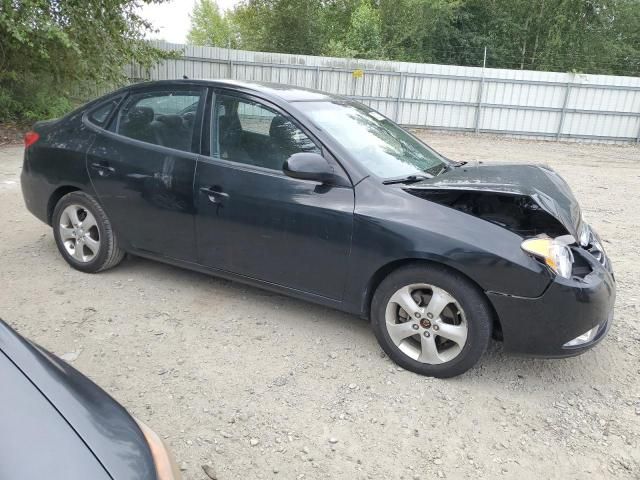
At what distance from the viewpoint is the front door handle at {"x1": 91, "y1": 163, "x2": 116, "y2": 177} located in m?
4.05

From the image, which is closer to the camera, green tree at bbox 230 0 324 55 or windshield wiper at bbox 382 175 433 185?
windshield wiper at bbox 382 175 433 185

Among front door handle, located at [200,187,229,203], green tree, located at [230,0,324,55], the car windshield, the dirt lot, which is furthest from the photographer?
green tree, located at [230,0,324,55]

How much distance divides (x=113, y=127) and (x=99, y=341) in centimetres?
172

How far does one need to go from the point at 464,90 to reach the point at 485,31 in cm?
1284

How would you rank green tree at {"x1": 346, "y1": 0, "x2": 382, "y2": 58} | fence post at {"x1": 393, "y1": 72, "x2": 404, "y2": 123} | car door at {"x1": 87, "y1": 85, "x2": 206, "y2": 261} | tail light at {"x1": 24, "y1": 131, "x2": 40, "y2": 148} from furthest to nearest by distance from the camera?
green tree at {"x1": 346, "y1": 0, "x2": 382, "y2": 58} < fence post at {"x1": 393, "y1": 72, "x2": 404, "y2": 123} < tail light at {"x1": 24, "y1": 131, "x2": 40, "y2": 148} < car door at {"x1": 87, "y1": 85, "x2": 206, "y2": 261}

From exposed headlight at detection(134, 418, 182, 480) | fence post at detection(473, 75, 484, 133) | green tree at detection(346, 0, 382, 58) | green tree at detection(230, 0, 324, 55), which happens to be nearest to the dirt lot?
exposed headlight at detection(134, 418, 182, 480)

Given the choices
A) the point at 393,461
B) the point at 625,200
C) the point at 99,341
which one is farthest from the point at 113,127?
the point at 625,200

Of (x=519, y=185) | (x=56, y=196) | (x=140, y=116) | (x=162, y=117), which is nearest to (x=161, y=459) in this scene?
(x=519, y=185)

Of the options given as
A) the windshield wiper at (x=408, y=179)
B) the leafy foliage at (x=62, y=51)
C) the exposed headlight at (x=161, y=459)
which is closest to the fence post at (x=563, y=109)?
the leafy foliage at (x=62, y=51)

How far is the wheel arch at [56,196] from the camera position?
14.3 feet

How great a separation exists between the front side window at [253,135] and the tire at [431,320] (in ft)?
3.44

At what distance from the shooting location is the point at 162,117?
3.98 meters

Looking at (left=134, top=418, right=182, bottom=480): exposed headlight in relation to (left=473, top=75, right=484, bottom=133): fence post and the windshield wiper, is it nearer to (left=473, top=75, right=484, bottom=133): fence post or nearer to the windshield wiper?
the windshield wiper

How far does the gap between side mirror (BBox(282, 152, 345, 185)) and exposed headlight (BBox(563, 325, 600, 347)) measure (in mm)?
1582
